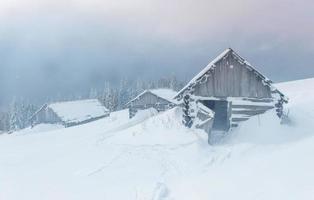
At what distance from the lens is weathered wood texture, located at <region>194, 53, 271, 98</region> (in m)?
25.6

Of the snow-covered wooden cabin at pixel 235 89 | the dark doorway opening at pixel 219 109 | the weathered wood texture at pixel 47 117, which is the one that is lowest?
the weathered wood texture at pixel 47 117

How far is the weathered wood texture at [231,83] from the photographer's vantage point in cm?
2561

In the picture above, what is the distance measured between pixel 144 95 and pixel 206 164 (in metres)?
34.8

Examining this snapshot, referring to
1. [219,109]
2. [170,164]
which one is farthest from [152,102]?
[170,164]

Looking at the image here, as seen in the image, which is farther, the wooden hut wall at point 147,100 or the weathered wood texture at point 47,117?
the weathered wood texture at point 47,117

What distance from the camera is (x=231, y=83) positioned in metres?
25.7

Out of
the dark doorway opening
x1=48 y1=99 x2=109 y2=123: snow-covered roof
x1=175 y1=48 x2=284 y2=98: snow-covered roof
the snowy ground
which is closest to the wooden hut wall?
the dark doorway opening

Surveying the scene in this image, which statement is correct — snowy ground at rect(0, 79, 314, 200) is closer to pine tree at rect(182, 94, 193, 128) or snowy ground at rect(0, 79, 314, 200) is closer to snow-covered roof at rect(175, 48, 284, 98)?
pine tree at rect(182, 94, 193, 128)

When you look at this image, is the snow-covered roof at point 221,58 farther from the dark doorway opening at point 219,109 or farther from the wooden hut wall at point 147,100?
the wooden hut wall at point 147,100

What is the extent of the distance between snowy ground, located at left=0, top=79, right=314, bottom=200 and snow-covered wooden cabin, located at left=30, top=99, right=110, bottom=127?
37.0m

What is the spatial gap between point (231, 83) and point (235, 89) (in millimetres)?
451

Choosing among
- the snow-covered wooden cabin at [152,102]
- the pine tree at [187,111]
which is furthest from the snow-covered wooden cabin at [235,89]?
the snow-covered wooden cabin at [152,102]

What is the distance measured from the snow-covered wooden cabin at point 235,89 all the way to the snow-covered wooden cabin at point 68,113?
4600 centimetres

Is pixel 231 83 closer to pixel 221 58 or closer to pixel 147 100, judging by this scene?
pixel 221 58
